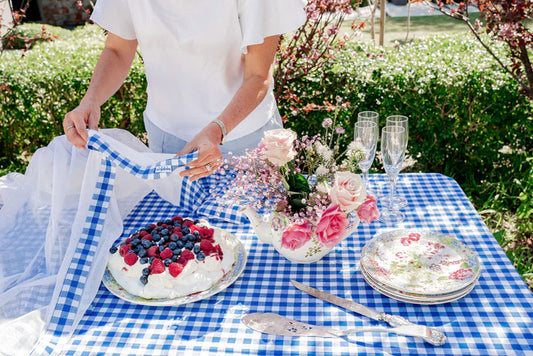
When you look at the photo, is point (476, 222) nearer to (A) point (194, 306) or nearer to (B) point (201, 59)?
(A) point (194, 306)

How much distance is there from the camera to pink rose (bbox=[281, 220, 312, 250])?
149cm

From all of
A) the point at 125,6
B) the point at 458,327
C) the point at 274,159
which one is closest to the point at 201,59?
the point at 125,6

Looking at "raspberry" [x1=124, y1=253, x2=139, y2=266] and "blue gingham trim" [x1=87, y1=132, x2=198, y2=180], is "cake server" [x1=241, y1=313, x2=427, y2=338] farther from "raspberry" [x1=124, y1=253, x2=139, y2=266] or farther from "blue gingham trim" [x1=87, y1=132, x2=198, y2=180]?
"blue gingham trim" [x1=87, y1=132, x2=198, y2=180]

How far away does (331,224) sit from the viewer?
1.46 meters

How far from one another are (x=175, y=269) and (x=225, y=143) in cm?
93

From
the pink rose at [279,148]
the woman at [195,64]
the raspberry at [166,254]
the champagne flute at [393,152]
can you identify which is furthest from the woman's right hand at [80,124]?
the champagne flute at [393,152]

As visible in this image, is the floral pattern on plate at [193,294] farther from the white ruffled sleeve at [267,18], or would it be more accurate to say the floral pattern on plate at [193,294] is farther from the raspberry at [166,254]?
the white ruffled sleeve at [267,18]

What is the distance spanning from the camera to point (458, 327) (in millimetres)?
1322

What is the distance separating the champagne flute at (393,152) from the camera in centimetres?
172

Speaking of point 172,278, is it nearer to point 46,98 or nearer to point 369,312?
point 369,312

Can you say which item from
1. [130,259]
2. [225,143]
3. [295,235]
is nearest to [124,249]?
[130,259]

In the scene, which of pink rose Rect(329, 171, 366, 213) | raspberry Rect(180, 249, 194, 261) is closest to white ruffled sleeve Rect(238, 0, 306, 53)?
pink rose Rect(329, 171, 366, 213)

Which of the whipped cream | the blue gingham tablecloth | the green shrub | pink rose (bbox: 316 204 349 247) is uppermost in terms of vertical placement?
pink rose (bbox: 316 204 349 247)

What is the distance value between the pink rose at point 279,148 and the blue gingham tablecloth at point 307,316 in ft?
1.23
